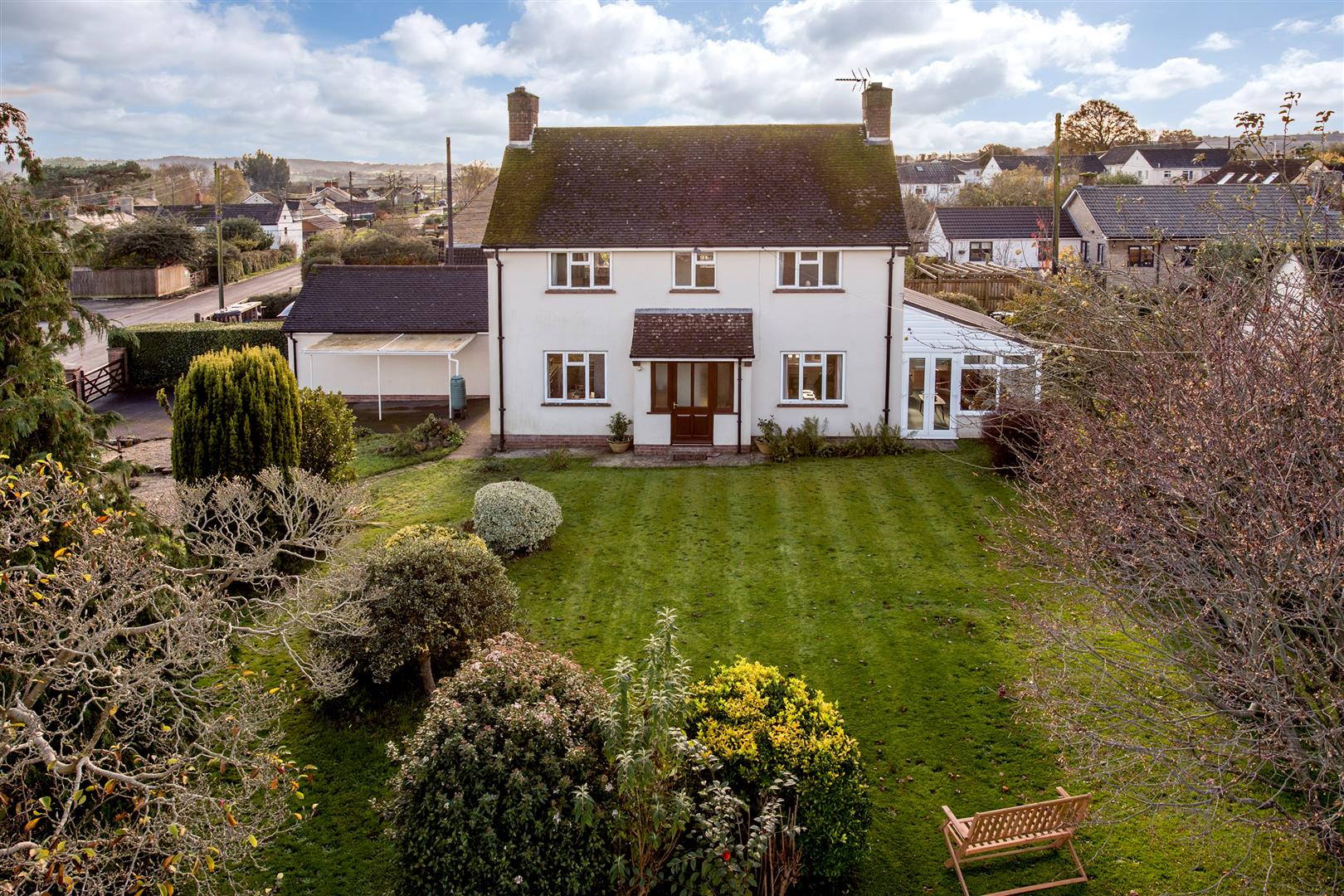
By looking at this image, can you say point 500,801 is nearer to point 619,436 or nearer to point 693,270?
point 619,436

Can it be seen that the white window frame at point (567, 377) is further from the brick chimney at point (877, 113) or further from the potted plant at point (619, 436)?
the brick chimney at point (877, 113)

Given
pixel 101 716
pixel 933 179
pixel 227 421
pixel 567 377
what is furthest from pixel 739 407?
pixel 933 179

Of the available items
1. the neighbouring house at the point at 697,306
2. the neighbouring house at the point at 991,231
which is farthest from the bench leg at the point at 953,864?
the neighbouring house at the point at 991,231

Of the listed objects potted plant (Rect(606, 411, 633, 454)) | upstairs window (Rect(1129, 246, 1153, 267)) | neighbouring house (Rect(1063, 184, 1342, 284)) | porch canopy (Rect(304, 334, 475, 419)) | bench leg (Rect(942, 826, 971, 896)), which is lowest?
bench leg (Rect(942, 826, 971, 896))

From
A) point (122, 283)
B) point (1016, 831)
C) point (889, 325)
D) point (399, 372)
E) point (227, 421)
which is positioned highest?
point (122, 283)

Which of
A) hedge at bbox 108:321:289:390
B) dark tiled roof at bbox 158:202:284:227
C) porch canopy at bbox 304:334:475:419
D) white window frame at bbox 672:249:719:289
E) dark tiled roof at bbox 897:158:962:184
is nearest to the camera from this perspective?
white window frame at bbox 672:249:719:289

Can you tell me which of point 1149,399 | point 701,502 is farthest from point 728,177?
point 1149,399

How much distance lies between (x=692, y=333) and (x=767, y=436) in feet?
11.0

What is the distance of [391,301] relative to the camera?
115ft

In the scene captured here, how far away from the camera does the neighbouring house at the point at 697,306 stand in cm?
2722

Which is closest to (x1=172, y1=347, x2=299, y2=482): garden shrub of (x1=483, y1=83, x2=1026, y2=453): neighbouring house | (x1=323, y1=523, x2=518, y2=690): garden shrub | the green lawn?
the green lawn

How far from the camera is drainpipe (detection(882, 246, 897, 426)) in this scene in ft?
88.8

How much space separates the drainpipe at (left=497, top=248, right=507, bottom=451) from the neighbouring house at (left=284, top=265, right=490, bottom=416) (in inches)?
208

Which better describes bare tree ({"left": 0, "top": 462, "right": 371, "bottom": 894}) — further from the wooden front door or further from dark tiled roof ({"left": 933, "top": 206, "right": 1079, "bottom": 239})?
dark tiled roof ({"left": 933, "top": 206, "right": 1079, "bottom": 239})
